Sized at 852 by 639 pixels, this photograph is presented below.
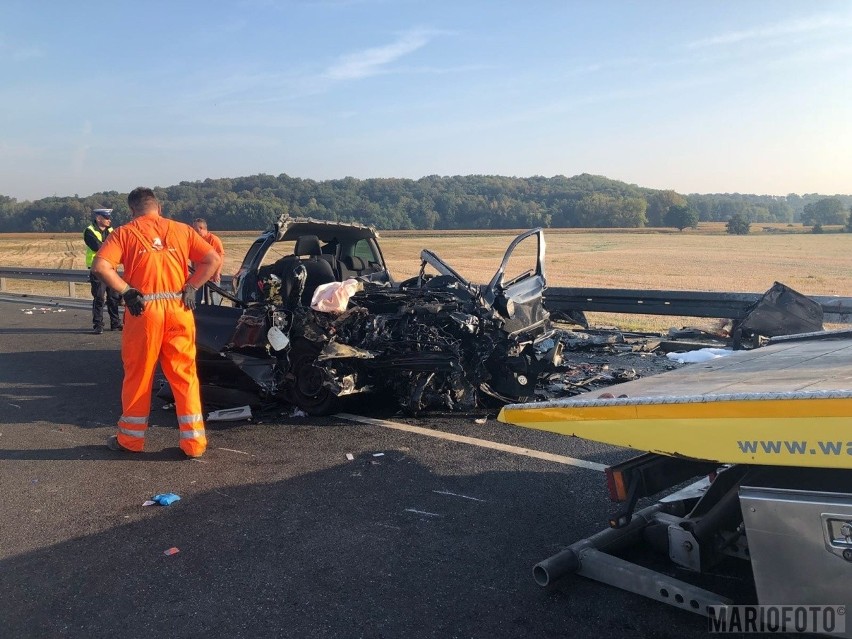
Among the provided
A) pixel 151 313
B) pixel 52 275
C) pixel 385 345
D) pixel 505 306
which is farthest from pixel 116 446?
pixel 52 275

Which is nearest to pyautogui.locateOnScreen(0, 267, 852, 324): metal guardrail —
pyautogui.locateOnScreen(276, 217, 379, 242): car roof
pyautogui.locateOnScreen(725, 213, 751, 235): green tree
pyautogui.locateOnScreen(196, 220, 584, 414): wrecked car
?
pyautogui.locateOnScreen(276, 217, 379, 242): car roof

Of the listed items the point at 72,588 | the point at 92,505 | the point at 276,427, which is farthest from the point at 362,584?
the point at 276,427

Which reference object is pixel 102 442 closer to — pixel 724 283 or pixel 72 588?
pixel 72 588

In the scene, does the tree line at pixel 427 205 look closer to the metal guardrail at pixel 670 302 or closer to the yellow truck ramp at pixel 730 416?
the metal guardrail at pixel 670 302

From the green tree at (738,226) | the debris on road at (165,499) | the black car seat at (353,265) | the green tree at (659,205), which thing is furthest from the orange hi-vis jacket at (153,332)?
the green tree at (738,226)

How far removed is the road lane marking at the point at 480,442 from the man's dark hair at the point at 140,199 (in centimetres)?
240

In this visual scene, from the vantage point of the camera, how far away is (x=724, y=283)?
2362 cm

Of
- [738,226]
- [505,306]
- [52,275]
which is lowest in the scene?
[52,275]

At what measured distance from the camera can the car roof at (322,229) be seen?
7263mm

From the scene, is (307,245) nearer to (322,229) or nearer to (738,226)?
(322,229)

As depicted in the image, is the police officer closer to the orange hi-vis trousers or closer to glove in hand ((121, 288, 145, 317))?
the orange hi-vis trousers

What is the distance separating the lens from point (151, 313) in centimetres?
519

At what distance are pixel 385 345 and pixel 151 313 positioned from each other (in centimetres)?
194

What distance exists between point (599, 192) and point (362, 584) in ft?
190
